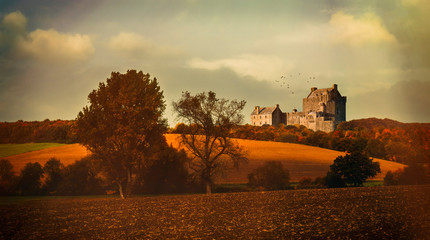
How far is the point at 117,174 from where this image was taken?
43500 mm

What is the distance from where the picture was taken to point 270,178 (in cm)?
5312

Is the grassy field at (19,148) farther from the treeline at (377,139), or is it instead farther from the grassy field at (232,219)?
the grassy field at (232,219)

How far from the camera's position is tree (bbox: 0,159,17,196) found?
49.6m

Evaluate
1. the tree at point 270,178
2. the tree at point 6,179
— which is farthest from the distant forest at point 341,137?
the tree at point 6,179

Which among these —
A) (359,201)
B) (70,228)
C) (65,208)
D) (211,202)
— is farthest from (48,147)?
(359,201)

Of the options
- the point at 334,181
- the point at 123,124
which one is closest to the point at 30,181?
the point at 123,124

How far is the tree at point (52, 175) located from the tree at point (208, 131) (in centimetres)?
1994

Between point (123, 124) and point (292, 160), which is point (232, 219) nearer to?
point (123, 124)

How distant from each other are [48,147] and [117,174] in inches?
1620

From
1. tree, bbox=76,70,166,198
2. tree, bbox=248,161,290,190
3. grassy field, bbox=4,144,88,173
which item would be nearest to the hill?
grassy field, bbox=4,144,88,173

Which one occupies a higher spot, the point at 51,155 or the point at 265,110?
the point at 265,110

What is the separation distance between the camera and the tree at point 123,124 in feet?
137

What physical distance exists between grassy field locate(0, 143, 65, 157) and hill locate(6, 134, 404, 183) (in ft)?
3.36

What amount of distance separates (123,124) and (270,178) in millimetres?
23128
